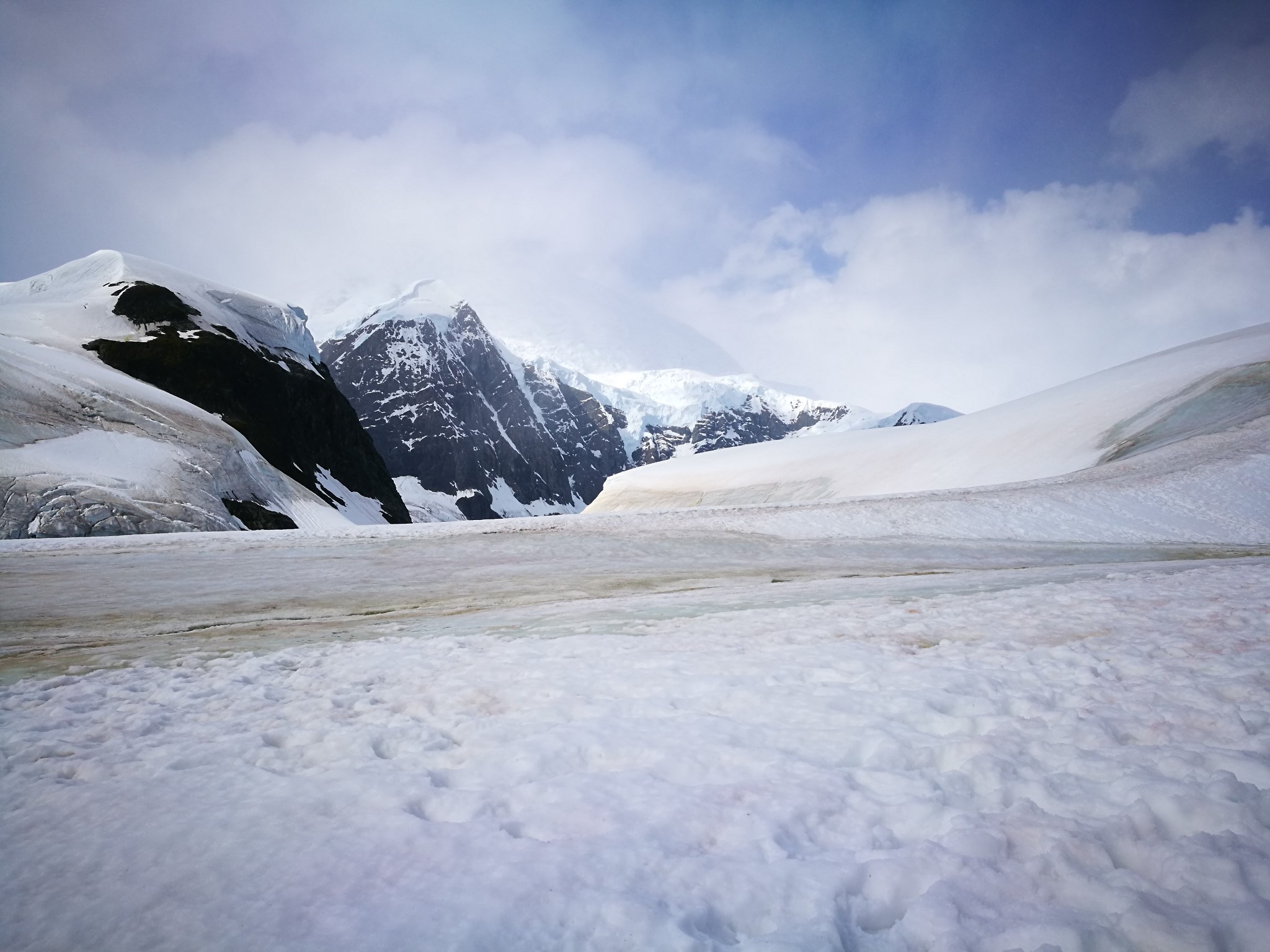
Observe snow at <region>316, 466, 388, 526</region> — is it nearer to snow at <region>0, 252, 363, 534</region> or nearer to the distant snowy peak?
the distant snowy peak

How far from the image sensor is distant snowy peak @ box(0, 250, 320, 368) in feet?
149

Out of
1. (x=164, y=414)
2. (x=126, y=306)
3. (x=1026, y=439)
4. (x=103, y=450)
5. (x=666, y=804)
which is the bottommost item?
(x=666, y=804)

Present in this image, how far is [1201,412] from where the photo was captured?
25.5 meters

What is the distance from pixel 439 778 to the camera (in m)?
2.75

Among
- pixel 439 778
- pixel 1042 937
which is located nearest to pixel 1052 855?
pixel 1042 937

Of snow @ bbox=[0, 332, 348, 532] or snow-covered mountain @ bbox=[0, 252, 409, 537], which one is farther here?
snow-covered mountain @ bbox=[0, 252, 409, 537]

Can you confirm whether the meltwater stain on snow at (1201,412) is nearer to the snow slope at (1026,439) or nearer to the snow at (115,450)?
the snow slope at (1026,439)

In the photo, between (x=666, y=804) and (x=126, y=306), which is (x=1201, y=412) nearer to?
(x=666, y=804)

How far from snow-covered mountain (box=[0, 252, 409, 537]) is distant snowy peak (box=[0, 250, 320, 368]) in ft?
0.50

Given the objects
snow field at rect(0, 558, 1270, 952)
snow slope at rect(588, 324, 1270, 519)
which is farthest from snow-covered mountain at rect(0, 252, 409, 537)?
snow slope at rect(588, 324, 1270, 519)

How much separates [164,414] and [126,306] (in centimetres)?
2897

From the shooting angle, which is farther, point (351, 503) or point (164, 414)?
point (351, 503)

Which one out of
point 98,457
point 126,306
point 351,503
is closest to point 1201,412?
point 98,457

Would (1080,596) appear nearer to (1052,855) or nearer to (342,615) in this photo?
(1052,855)
